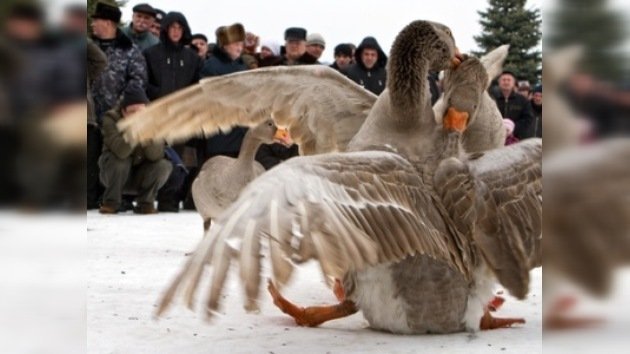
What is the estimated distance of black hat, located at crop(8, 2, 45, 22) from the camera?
80 centimetres

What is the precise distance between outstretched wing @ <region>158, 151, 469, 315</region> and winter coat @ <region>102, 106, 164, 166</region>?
5.96 metres

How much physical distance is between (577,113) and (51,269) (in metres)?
0.59

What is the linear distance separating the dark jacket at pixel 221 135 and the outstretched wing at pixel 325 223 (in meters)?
6.42

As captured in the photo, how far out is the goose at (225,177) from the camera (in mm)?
5789

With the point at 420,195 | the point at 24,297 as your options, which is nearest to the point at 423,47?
the point at 420,195

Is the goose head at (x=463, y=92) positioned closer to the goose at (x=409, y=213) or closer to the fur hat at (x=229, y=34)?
the goose at (x=409, y=213)

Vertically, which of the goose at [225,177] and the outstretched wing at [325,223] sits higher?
the outstretched wing at [325,223]

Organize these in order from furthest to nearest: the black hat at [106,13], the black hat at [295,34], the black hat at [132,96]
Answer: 1. the black hat at [295,34]
2. the black hat at [132,96]
3. the black hat at [106,13]

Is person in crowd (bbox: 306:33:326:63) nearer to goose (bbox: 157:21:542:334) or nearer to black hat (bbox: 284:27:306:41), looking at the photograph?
black hat (bbox: 284:27:306:41)

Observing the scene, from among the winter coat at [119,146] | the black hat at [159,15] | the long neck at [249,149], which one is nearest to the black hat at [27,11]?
the long neck at [249,149]

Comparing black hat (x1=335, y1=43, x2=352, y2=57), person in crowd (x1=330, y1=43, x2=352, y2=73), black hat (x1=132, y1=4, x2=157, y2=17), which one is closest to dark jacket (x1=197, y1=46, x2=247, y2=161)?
black hat (x1=132, y1=4, x2=157, y2=17)

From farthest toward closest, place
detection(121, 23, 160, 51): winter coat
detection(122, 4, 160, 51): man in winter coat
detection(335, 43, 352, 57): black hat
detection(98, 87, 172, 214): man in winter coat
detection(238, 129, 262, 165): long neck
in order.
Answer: detection(335, 43, 352, 57): black hat < detection(121, 23, 160, 51): winter coat < detection(122, 4, 160, 51): man in winter coat < detection(98, 87, 172, 214): man in winter coat < detection(238, 129, 262, 165): long neck

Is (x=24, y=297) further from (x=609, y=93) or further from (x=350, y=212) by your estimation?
(x=350, y=212)

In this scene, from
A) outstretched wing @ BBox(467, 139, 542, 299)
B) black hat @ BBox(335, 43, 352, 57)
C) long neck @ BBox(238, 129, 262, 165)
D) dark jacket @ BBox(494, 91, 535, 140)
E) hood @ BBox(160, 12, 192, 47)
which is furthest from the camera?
black hat @ BBox(335, 43, 352, 57)
